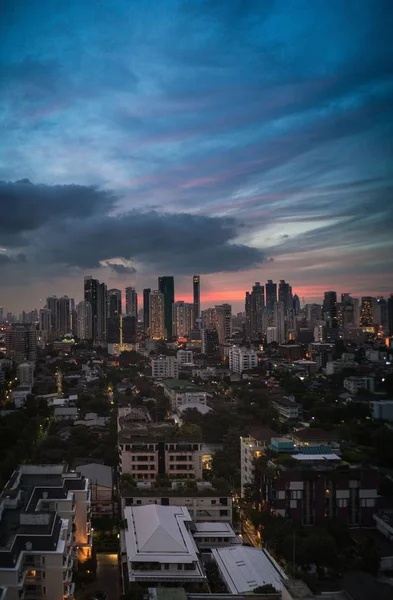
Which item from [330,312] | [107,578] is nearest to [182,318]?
[330,312]

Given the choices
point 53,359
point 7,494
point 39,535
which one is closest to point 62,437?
point 7,494

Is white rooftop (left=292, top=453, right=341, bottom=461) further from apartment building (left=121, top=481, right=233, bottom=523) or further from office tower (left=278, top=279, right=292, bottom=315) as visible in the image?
office tower (left=278, top=279, right=292, bottom=315)

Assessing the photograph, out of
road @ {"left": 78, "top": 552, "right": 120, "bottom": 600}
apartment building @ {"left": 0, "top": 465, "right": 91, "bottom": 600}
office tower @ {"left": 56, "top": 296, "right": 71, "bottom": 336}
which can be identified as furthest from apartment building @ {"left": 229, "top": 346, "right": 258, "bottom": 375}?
office tower @ {"left": 56, "top": 296, "right": 71, "bottom": 336}

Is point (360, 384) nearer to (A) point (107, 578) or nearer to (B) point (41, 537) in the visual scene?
(A) point (107, 578)

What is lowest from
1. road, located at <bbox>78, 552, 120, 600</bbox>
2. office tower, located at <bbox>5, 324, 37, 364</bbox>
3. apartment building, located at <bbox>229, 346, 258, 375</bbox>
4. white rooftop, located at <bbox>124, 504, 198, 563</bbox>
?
road, located at <bbox>78, 552, 120, 600</bbox>

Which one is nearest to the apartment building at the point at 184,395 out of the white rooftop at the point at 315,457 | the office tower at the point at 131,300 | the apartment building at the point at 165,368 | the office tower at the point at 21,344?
the apartment building at the point at 165,368
